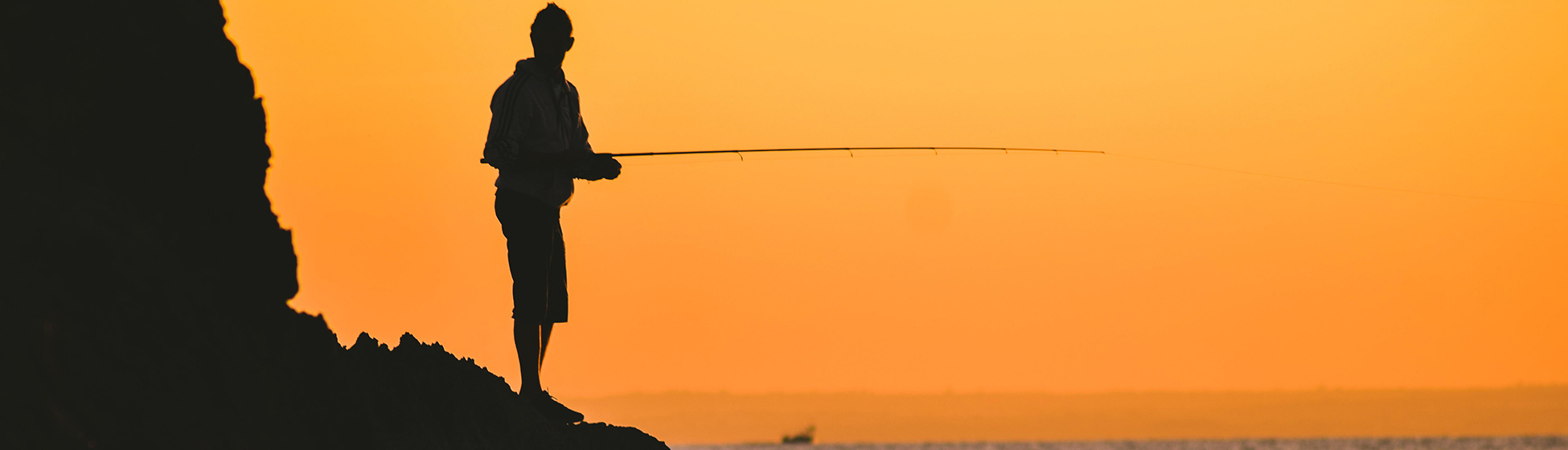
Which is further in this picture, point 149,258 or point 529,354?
point 529,354

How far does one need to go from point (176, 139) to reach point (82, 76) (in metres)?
0.34

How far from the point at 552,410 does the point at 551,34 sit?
1667mm

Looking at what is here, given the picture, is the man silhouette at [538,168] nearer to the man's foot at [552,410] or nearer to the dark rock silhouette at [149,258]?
the man's foot at [552,410]

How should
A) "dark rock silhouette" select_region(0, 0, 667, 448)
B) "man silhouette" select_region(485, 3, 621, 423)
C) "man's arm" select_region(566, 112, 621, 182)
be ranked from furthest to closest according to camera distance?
"man's arm" select_region(566, 112, 621, 182)
"man silhouette" select_region(485, 3, 621, 423)
"dark rock silhouette" select_region(0, 0, 667, 448)

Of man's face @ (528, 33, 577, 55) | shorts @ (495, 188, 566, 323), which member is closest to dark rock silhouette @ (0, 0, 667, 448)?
shorts @ (495, 188, 566, 323)

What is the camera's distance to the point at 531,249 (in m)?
5.34

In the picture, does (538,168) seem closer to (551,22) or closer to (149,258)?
(551,22)

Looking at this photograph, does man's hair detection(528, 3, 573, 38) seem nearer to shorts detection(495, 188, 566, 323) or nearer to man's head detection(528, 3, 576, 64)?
man's head detection(528, 3, 576, 64)

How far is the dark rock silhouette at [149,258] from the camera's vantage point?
337 cm

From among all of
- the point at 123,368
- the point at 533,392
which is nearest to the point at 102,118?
the point at 123,368

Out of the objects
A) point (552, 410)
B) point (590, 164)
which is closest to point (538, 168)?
point (590, 164)

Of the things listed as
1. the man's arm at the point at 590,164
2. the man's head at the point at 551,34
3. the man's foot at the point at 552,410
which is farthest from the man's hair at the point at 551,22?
the man's foot at the point at 552,410

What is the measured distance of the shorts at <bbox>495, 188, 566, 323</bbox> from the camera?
528 cm

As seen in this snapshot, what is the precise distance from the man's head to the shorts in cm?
59
